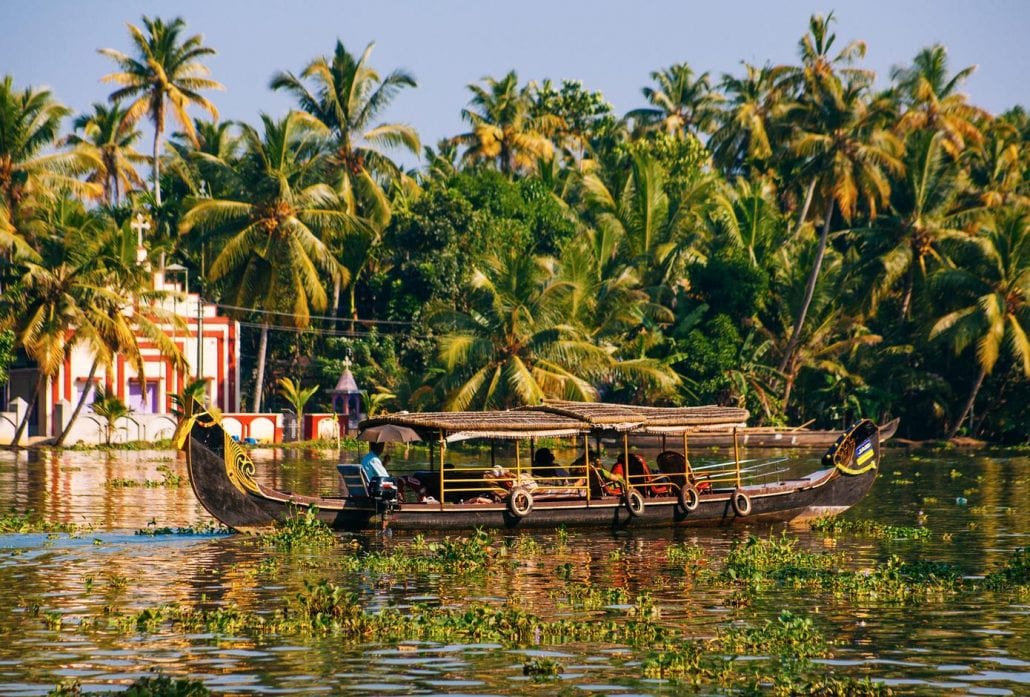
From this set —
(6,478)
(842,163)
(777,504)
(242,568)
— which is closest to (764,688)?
(242,568)

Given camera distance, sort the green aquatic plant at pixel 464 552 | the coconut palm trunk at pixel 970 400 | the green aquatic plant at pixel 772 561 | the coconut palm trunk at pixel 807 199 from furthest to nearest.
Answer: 1. the coconut palm trunk at pixel 807 199
2. the coconut palm trunk at pixel 970 400
3. the green aquatic plant at pixel 464 552
4. the green aquatic plant at pixel 772 561

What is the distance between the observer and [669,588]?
17812 mm

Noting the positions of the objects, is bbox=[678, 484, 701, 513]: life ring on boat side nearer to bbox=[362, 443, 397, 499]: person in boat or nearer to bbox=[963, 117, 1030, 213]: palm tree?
bbox=[362, 443, 397, 499]: person in boat

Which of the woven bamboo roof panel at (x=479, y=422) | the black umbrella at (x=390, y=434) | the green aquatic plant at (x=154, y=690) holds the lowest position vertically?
the green aquatic plant at (x=154, y=690)

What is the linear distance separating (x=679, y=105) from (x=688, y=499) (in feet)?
168

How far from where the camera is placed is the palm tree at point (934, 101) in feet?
188

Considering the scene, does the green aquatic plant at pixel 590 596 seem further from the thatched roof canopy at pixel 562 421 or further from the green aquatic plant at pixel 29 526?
the green aquatic plant at pixel 29 526

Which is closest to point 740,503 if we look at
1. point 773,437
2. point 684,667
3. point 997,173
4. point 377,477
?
point 377,477

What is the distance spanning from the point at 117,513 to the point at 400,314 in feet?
106

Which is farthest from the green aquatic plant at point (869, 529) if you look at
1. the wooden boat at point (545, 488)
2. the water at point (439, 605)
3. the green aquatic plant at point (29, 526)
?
the green aquatic plant at point (29, 526)

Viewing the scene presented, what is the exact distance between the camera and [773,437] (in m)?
41.2

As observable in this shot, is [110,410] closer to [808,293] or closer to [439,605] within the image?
[808,293]

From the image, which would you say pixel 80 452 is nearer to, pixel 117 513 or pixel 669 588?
pixel 117 513

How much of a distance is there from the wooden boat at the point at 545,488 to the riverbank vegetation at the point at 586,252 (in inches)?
631
